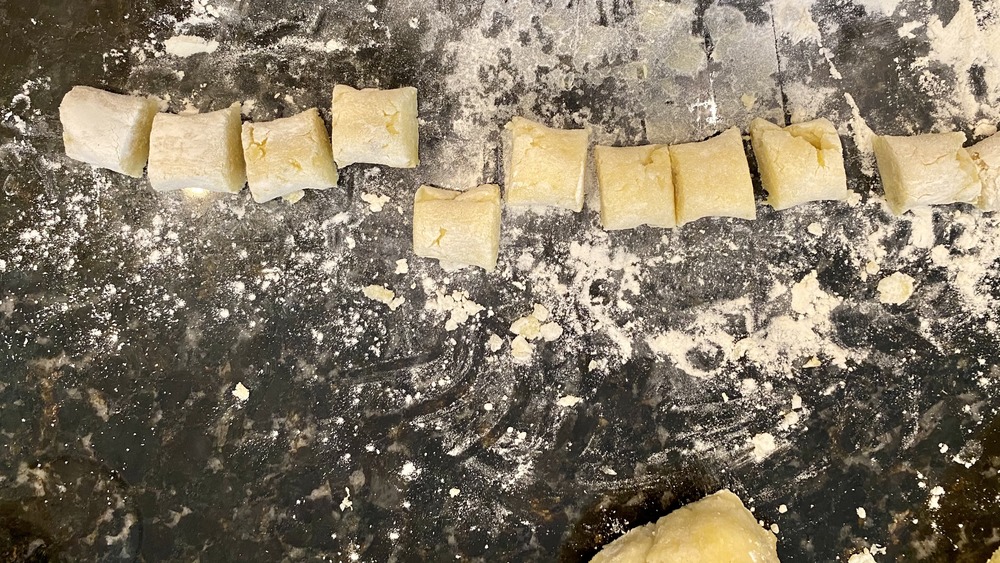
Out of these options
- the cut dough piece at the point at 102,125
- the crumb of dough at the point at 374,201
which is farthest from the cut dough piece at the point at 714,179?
the cut dough piece at the point at 102,125

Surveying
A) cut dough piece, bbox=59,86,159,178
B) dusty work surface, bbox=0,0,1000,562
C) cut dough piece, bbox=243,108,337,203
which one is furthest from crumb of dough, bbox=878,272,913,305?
cut dough piece, bbox=59,86,159,178

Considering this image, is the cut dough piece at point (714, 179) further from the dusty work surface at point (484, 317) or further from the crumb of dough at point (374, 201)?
the crumb of dough at point (374, 201)

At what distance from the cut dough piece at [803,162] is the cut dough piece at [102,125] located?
2418mm

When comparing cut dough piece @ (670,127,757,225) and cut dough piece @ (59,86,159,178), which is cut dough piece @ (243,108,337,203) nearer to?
cut dough piece @ (59,86,159,178)

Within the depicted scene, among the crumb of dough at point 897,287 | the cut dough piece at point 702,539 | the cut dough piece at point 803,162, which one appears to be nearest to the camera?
the cut dough piece at point 702,539

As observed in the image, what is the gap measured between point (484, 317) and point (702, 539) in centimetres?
113

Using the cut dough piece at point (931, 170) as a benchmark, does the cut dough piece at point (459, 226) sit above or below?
below

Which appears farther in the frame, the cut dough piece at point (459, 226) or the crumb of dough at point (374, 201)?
the crumb of dough at point (374, 201)

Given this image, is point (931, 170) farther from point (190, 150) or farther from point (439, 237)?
point (190, 150)

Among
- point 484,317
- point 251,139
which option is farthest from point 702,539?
point 251,139

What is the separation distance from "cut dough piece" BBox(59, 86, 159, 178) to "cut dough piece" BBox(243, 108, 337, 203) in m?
0.45

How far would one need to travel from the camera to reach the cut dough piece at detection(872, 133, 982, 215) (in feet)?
7.59

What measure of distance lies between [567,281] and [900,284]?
51.2 inches

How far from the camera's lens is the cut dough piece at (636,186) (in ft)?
7.63
